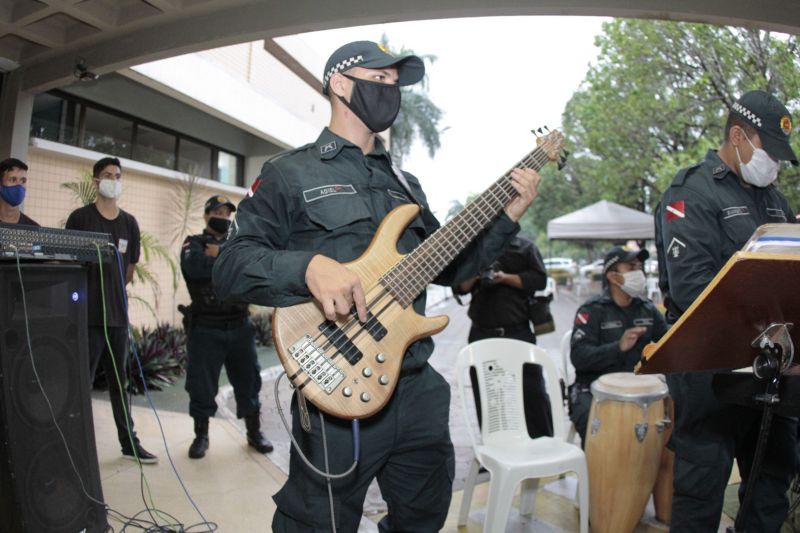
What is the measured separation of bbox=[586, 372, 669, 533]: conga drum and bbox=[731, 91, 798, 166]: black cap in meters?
1.40

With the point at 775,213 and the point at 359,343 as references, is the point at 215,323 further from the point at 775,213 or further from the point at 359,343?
the point at 775,213

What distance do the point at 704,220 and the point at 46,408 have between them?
3.07 meters

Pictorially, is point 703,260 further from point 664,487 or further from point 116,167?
point 116,167

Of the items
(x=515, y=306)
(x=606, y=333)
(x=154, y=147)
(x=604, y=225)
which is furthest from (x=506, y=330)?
(x=154, y=147)

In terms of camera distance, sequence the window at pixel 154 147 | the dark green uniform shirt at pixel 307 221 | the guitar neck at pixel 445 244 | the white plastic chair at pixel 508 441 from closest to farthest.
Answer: the dark green uniform shirt at pixel 307 221, the guitar neck at pixel 445 244, the white plastic chair at pixel 508 441, the window at pixel 154 147

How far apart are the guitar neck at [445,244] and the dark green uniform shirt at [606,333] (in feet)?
6.27

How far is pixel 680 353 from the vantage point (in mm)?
1471

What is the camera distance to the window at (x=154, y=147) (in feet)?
31.0

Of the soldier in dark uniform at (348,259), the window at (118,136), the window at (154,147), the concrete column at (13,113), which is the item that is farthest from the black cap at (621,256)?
the window at (154,147)

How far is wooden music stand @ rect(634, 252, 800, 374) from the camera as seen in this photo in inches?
46.0

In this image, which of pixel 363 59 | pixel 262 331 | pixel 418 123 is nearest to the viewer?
pixel 363 59

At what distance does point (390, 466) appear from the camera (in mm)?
1734

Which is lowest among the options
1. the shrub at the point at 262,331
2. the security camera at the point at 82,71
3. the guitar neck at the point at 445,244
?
the shrub at the point at 262,331

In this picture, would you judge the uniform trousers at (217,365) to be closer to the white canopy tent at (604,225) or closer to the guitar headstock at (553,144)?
the guitar headstock at (553,144)
